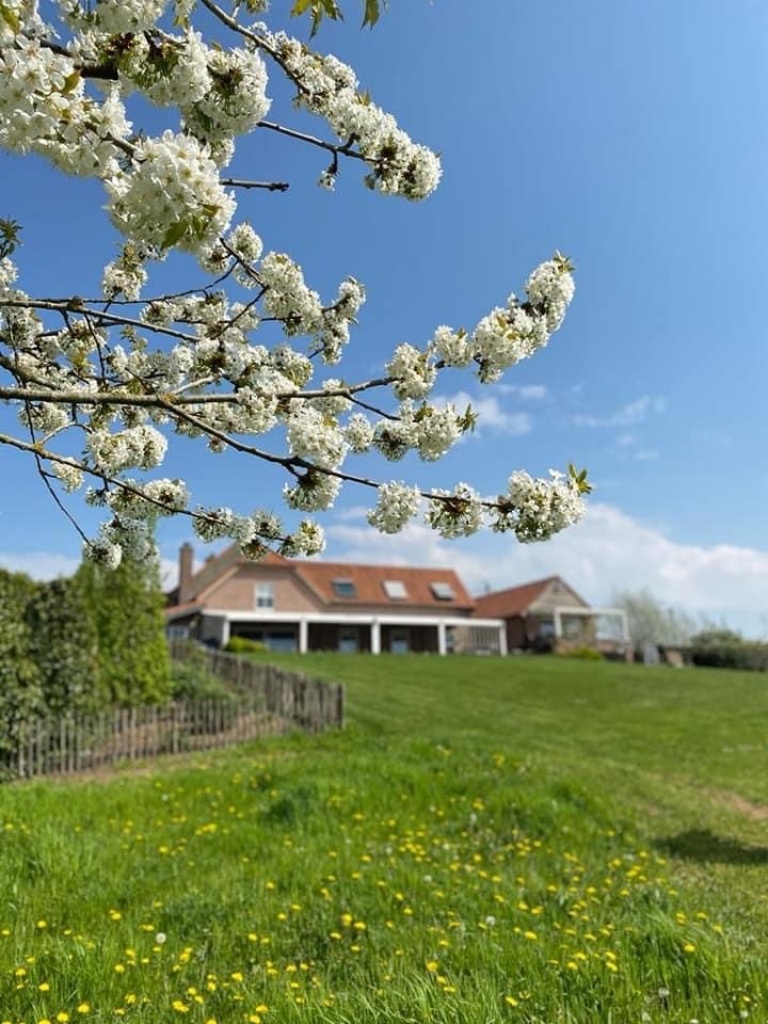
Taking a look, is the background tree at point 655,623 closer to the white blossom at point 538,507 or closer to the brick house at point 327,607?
the brick house at point 327,607

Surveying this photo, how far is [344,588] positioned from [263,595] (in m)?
5.30

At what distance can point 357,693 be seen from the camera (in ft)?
65.1

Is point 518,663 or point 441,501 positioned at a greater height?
point 441,501

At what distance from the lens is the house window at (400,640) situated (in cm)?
4650

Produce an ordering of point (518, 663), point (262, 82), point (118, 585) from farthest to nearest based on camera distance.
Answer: point (518, 663), point (118, 585), point (262, 82)

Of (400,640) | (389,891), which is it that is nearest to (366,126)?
(389,891)

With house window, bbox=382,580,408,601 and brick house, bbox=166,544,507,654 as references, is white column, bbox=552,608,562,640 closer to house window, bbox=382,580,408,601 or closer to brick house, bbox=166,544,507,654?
brick house, bbox=166,544,507,654

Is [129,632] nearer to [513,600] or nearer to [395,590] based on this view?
[395,590]

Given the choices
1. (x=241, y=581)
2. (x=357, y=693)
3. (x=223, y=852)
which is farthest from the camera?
(x=241, y=581)

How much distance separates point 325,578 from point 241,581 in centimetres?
591

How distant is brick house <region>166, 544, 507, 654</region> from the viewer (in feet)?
131

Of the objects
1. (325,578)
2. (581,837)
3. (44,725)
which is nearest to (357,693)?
(44,725)

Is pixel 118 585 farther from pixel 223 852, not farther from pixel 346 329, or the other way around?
pixel 346 329

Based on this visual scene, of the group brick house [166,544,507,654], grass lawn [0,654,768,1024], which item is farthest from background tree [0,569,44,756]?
brick house [166,544,507,654]
